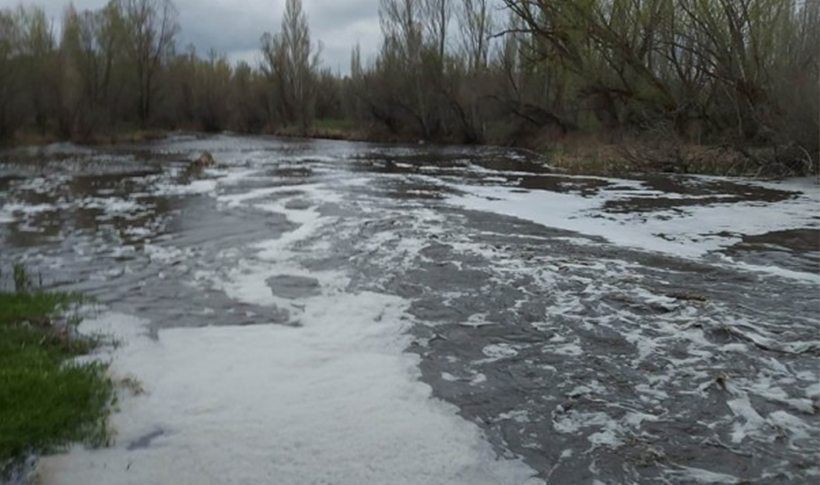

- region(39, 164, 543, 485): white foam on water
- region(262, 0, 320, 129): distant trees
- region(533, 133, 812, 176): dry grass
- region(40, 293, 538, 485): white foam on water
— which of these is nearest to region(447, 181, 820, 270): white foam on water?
region(533, 133, 812, 176): dry grass

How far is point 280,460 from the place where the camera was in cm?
407

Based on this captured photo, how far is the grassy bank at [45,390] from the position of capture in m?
4.09

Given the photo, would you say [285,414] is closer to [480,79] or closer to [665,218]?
[665,218]

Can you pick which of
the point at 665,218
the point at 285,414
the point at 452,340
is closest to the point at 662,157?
the point at 665,218

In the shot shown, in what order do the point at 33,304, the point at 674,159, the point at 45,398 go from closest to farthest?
the point at 45,398 < the point at 33,304 < the point at 674,159

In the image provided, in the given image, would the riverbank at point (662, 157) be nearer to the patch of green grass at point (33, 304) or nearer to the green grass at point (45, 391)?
the patch of green grass at point (33, 304)

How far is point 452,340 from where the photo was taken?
6.35 meters

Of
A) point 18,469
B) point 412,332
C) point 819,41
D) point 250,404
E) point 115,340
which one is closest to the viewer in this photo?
point 18,469

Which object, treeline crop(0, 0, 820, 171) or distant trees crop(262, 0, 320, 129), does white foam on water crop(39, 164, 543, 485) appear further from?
distant trees crop(262, 0, 320, 129)

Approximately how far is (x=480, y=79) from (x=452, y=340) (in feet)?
136

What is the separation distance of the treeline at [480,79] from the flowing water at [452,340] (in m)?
7.99

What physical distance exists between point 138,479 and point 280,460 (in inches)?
30.6

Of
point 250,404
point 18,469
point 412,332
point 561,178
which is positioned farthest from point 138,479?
point 561,178

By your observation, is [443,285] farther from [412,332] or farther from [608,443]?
[608,443]
